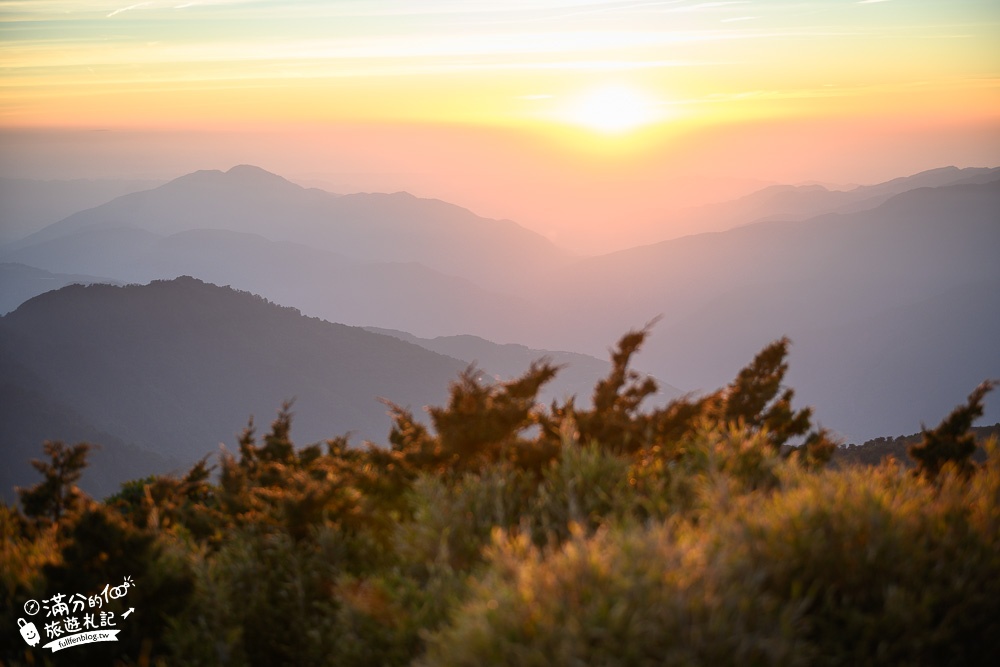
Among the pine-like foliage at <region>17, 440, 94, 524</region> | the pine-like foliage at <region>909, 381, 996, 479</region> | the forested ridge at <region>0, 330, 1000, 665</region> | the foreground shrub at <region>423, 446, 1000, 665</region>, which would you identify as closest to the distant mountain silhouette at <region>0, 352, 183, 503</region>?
the pine-like foliage at <region>17, 440, 94, 524</region>

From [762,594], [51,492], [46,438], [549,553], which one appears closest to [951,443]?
[762,594]

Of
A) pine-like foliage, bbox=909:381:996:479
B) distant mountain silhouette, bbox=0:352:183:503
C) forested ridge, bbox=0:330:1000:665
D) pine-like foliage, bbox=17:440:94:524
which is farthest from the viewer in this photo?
distant mountain silhouette, bbox=0:352:183:503


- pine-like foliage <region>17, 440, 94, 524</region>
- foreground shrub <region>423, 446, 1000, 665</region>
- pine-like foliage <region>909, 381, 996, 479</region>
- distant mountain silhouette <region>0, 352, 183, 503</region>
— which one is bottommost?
pine-like foliage <region>909, 381, 996, 479</region>

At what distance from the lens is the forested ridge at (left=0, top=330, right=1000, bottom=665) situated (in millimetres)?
5406

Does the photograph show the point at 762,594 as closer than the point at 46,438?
Yes

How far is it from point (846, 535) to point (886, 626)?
866mm

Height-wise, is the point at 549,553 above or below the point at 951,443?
above

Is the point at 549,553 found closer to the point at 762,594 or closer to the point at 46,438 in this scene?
the point at 762,594

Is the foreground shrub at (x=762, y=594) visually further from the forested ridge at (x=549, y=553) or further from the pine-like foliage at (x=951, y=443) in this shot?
the pine-like foliage at (x=951, y=443)

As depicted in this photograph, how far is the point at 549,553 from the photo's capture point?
6.41 meters

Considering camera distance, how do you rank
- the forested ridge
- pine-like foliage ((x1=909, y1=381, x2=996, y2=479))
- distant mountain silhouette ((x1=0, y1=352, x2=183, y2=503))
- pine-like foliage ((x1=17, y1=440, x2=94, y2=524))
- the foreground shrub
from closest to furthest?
the foreground shrub → the forested ridge → pine-like foliage ((x1=909, y1=381, x2=996, y2=479)) → pine-like foliage ((x1=17, y1=440, x2=94, y2=524)) → distant mountain silhouette ((x1=0, y1=352, x2=183, y2=503))

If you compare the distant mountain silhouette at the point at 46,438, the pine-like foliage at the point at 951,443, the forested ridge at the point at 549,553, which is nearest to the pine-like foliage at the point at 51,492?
the forested ridge at the point at 549,553

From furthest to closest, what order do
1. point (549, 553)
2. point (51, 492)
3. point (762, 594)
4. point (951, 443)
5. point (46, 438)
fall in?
point (46, 438) → point (51, 492) → point (951, 443) → point (549, 553) → point (762, 594)

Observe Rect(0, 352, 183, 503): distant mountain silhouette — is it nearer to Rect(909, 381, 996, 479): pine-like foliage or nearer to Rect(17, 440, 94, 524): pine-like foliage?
Rect(17, 440, 94, 524): pine-like foliage
